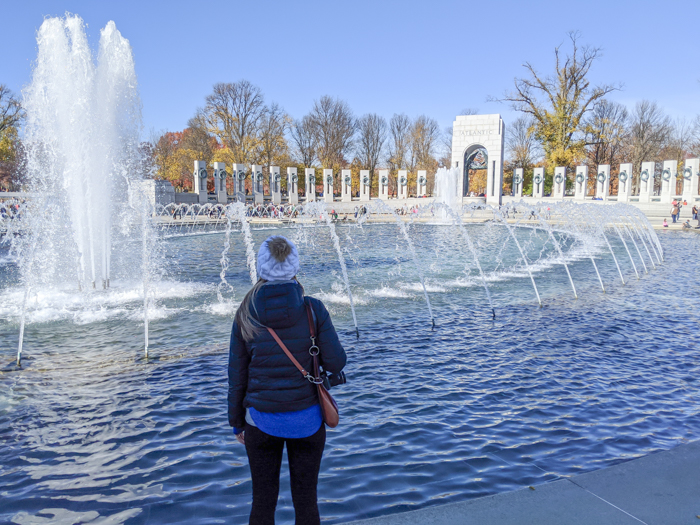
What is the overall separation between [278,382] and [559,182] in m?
49.1

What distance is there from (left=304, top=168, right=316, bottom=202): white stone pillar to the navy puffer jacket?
49.2 m

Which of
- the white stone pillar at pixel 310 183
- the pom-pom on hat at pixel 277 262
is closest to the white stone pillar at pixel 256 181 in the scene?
the white stone pillar at pixel 310 183

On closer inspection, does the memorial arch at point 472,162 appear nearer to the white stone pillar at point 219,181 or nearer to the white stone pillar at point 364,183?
the white stone pillar at point 364,183

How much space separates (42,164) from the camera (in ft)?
42.2

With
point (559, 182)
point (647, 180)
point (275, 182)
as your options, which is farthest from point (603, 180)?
point (275, 182)

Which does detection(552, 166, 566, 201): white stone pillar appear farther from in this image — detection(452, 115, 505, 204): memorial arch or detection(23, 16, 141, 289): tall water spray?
detection(23, 16, 141, 289): tall water spray

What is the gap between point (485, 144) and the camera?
47.6 meters

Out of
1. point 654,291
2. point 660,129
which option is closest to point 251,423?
point 654,291

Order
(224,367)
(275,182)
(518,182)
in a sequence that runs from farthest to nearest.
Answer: (275,182)
(518,182)
(224,367)

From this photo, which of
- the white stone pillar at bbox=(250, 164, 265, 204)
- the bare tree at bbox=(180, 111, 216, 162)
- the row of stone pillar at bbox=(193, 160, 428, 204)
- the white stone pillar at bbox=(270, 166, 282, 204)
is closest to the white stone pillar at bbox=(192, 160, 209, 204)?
the row of stone pillar at bbox=(193, 160, 428, 204)

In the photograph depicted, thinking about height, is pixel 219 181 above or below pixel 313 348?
above

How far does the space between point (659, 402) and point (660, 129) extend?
225 feet

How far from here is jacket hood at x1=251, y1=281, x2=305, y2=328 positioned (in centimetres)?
243

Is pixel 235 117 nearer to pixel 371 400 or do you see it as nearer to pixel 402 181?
pixel 402 181
